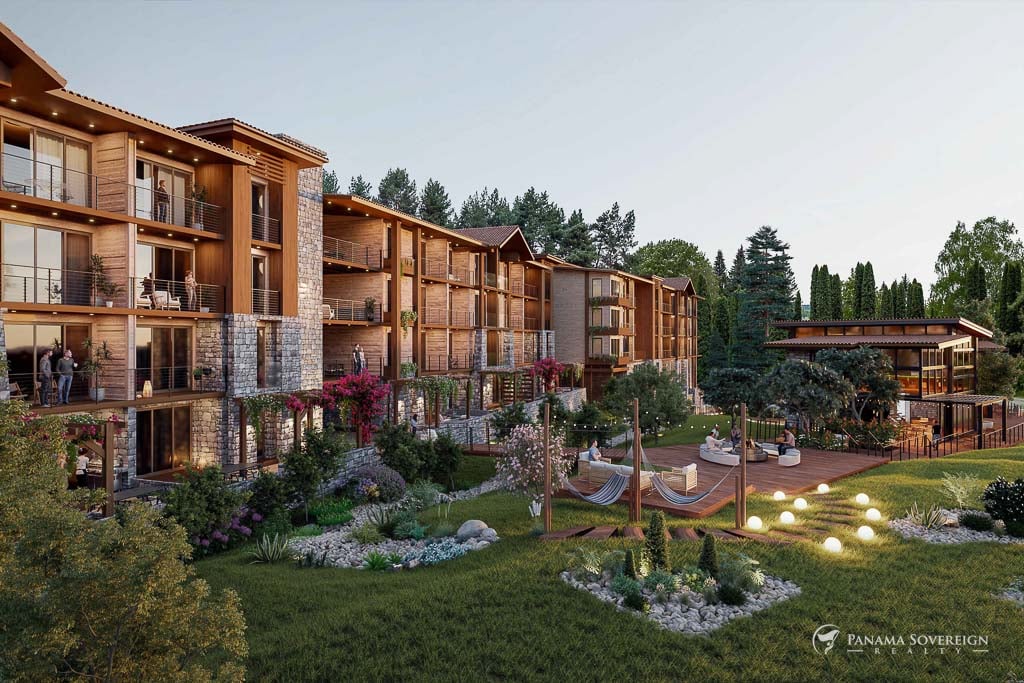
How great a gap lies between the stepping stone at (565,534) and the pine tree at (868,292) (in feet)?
210

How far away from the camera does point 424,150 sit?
69188 mm

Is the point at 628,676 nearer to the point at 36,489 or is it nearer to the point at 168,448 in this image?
the point at 36,489

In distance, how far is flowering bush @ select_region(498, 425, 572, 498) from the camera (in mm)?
15656

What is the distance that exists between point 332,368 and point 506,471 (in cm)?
1692

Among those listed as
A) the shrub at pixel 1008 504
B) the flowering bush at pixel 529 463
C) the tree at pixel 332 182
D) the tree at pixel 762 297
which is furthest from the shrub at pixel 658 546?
the tree at pixel 332 182

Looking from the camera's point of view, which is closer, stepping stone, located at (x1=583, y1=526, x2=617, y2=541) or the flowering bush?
stepping stone, located at (x1=583, y1=526, x2=617, y2=541)

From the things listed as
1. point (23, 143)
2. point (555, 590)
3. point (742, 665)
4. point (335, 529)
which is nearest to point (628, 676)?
point (742, 665)

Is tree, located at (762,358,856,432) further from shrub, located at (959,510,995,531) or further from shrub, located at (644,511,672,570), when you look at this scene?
shrub, located at (644,511,672,570)

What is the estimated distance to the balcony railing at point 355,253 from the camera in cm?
2992

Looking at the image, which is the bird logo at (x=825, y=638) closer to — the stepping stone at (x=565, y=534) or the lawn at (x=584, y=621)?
the lawn at (x=584, y=621)

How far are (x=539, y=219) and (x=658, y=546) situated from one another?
6316 centimetres

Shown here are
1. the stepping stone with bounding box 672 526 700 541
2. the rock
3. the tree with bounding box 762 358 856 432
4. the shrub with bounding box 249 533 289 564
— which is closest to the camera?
the stepping stone with bounding box 672 526 700 541

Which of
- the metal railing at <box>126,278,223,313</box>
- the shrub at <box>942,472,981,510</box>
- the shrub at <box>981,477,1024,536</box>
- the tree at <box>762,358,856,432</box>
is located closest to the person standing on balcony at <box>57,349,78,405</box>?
the metal railing at <box>126,278,223,313</box>

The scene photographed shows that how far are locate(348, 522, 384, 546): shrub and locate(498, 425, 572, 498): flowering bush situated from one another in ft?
11.4
